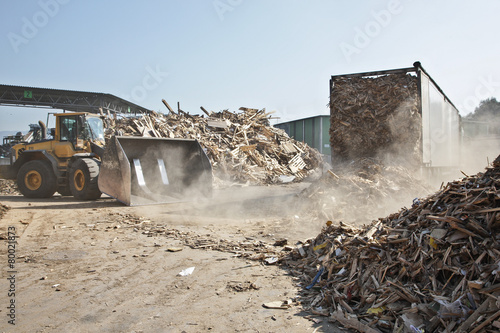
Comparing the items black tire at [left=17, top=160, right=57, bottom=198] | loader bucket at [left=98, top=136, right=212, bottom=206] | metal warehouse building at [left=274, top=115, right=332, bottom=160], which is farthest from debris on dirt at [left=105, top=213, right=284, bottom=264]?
metal warehouse building at [left=274, top=115, right=332, bottom=160]

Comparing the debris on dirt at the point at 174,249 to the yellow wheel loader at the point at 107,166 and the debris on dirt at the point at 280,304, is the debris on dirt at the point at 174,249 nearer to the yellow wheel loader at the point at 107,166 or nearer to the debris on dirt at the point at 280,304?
the debris on dirt at the point at 280,304

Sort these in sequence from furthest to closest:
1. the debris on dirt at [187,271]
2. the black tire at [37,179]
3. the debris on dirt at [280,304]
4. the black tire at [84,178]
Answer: the black tire at [37,179] → the black tire at [84,178] → the debris on dirt at [187,271] → the debris on dirt at [280,304]

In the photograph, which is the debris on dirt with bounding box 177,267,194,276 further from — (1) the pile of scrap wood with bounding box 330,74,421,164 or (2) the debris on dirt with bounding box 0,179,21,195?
(2) the debris on dirt with bounding box 0,179,21,195

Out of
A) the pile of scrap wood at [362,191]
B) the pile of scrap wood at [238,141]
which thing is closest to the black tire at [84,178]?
the pile of scrap wood at [238,141]

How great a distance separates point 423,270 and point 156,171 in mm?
8466

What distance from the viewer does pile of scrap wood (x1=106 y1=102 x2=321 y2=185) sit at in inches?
687

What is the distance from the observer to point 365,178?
29.2 feet

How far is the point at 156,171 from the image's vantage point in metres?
10.5

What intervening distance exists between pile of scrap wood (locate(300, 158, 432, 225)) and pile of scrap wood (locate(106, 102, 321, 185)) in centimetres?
810

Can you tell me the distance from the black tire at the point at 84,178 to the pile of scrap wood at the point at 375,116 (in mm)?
7436

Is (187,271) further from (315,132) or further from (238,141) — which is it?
(315,132)

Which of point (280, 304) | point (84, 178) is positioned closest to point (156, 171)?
point (84, 178)

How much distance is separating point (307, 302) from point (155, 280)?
1.91m

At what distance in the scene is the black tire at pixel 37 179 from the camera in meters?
12.0
